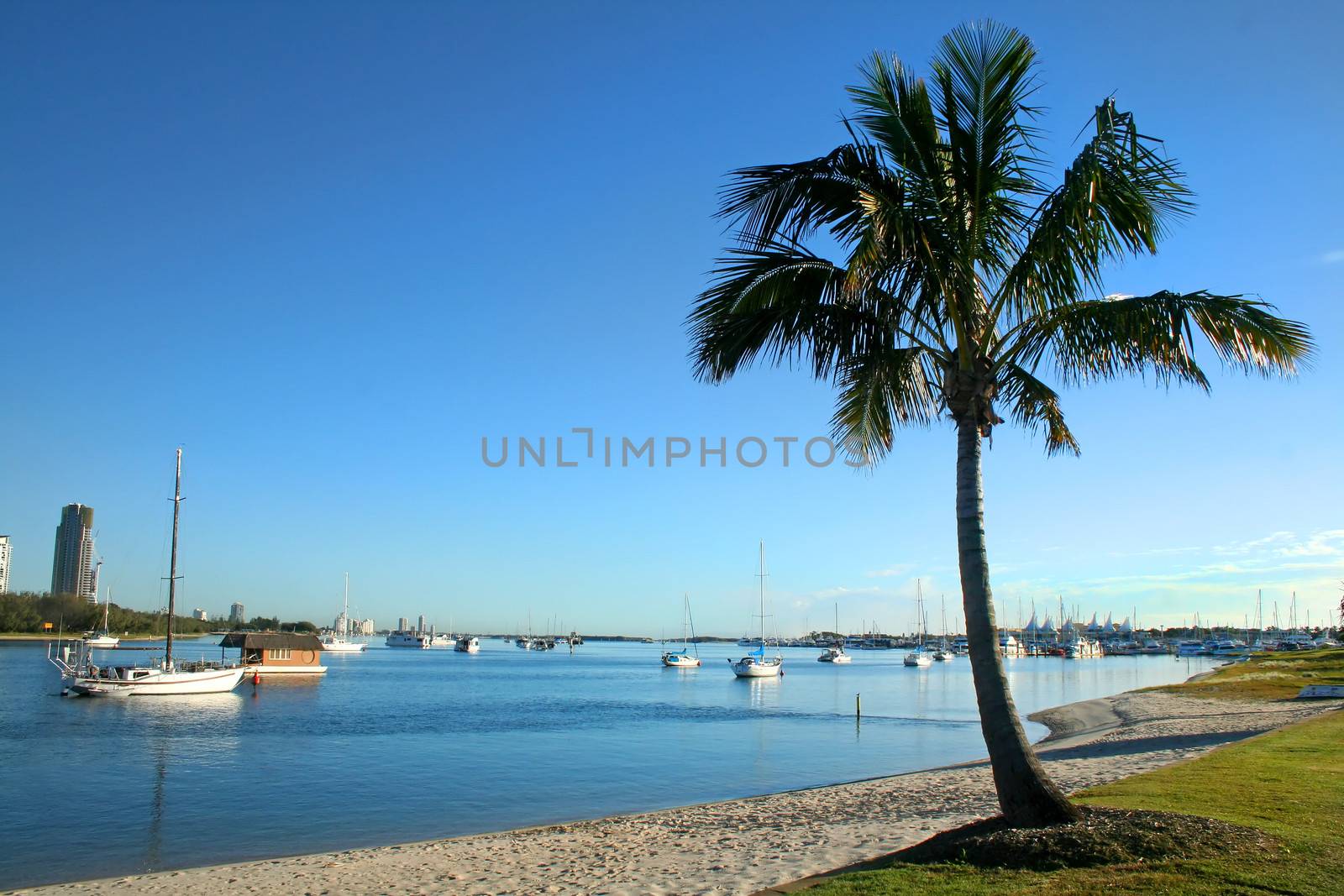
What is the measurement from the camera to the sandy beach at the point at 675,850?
44.9 feet

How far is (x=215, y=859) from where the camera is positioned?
63.0ft

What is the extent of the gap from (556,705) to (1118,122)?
62.2 meters

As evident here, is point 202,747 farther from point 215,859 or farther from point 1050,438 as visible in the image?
point 1050,438

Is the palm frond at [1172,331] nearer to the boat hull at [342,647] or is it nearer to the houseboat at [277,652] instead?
the houseboat at [277,652]

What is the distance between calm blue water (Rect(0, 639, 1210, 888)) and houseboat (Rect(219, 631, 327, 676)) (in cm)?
461

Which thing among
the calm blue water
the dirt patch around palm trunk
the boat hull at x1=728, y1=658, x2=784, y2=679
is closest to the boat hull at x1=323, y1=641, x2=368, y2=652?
the calm blue water

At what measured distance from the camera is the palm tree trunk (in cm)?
918

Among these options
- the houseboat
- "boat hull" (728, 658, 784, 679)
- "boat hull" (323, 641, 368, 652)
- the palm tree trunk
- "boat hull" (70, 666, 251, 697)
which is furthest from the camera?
"boat hull" (323, 641, 368, 652)

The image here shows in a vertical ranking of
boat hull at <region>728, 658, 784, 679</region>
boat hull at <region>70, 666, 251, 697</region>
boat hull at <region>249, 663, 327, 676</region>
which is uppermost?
boat hull at <region>70, 666, 251, 697</region>

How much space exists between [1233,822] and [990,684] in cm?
324

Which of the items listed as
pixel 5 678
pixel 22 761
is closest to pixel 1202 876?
pixel 22 761

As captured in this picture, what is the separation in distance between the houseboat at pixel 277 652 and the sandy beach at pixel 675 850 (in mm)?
64796

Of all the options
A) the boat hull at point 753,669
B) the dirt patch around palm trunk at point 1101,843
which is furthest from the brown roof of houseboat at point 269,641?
the dirt patch around palm trunk at point 1101,843

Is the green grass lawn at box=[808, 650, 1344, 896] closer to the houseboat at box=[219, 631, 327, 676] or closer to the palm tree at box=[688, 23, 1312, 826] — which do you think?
the palm tree at box=[688, 23, 1312, 826]
